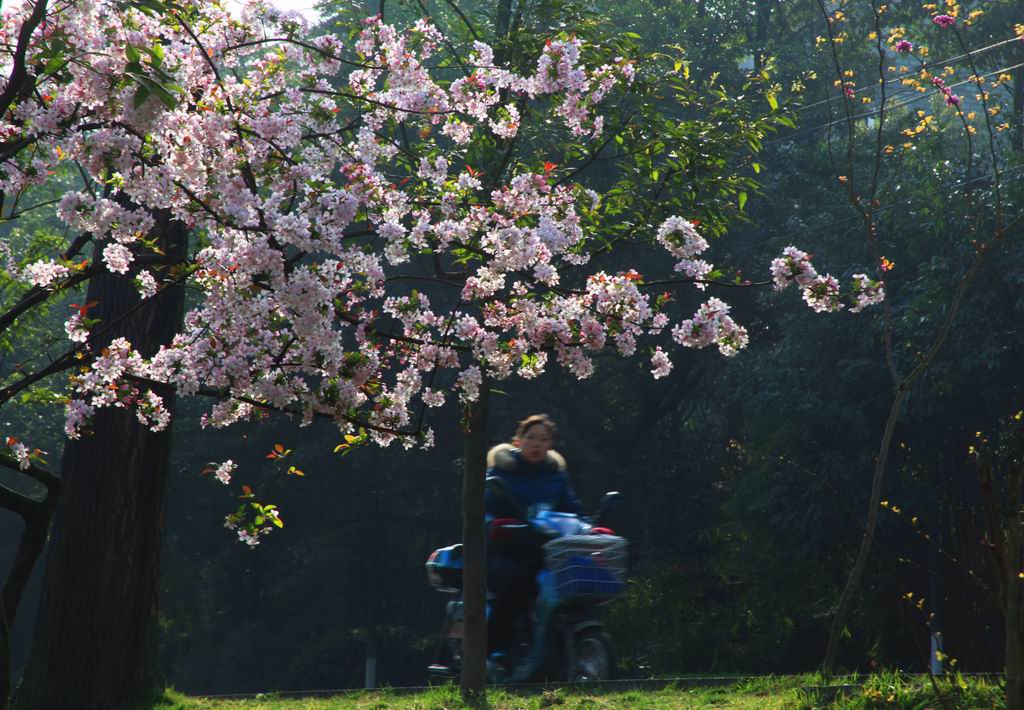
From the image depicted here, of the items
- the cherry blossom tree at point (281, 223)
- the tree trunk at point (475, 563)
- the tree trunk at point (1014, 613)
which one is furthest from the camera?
the tree trunk at point (475, 563)

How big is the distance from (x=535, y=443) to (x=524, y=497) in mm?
432

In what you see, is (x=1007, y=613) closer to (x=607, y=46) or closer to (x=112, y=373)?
(x=112, y=373)

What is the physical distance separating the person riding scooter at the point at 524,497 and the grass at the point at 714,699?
3.21ft

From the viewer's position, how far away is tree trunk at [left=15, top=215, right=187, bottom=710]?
8.72m

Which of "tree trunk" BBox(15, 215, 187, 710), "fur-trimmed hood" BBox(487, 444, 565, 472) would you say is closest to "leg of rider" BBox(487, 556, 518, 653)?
"fur-trimmed hood" BBox(487, 444, 565, 472)

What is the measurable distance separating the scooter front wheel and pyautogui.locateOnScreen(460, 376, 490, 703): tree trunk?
714mm

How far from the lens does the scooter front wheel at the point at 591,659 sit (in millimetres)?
9664

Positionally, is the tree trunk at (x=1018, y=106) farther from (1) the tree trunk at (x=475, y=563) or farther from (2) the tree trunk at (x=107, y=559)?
(2) the tree trunk at (x=107, y=559)

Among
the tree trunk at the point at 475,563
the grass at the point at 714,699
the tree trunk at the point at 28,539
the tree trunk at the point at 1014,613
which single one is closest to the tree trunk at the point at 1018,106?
the tree trunk at the point at 475,563

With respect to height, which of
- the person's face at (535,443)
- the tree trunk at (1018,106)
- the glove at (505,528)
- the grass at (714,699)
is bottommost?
the grass at (714,699)

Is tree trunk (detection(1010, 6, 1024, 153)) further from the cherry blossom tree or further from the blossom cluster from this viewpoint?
the blossom cluster

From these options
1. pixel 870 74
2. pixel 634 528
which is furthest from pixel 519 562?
pixel 870 74

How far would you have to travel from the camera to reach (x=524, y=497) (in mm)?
9320

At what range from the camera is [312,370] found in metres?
5.91
